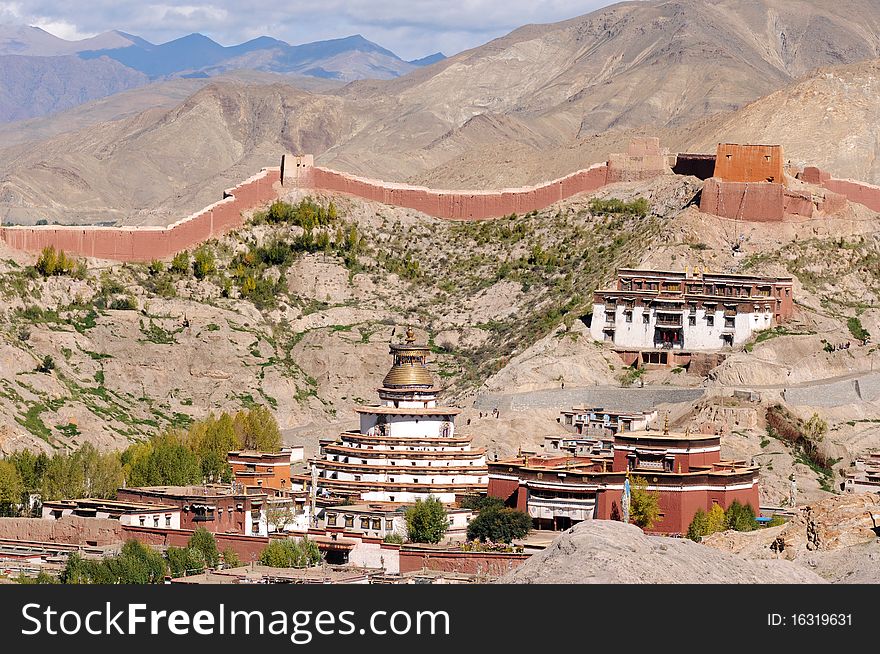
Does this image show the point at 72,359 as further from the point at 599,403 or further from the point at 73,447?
the point at 599,403

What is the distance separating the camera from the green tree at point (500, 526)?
7550 cm

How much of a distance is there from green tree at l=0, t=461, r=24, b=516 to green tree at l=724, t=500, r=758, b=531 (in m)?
22.4

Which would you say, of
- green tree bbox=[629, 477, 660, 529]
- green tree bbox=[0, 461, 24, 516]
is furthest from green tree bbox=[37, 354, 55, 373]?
green tree bbox=[629, 477, 660, 529]

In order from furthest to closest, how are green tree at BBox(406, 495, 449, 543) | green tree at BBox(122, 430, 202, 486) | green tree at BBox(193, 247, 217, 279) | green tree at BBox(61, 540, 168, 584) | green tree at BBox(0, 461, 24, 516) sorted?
1. green tree at BBox(193, 247, 217, 279)
2. green tree at BBox(122, 430, 202, 486)
3. green tree at BBox(0, 461, 24, 516)
4. green tree at BBox(406, 495, 449, 543)
5. green tree at BBox(61, 540, 168, 584)

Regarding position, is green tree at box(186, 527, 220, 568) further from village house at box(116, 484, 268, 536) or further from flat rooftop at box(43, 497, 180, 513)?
flat rooftop at box(43, 497, 180, 513)

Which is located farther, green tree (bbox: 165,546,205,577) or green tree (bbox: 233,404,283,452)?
green tree (bbox: 233,404,283,452)

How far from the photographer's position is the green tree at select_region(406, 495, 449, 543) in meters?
76.4

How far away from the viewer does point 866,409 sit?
3863 inches

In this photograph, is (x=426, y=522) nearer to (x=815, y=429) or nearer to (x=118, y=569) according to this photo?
(x=118, y=569)

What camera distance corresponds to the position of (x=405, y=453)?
85.2 m

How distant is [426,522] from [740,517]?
9.12 meters

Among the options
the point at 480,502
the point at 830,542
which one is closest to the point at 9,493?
the point at 480,502

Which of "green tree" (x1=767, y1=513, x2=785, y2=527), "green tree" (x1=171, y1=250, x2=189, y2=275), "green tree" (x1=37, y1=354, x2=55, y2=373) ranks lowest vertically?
"green tree" (x1=767, y1=513, x2=785, y2=527)

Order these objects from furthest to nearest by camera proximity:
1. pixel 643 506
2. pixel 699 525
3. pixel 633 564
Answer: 1. pixel 643 506
2. pixel 699 525
3. pixel 633 564
